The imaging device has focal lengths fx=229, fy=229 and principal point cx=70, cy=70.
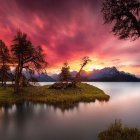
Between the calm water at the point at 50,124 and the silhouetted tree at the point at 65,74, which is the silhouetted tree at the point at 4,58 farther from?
the calm water at the point at 50,124

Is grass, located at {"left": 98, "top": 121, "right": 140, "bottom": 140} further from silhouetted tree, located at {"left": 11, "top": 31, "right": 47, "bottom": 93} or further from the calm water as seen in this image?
silhouetted tree, located at {"left": 11, "top": 31, "right": 47, "bottom": 93}

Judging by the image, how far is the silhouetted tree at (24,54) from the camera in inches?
1711

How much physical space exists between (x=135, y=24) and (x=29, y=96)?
30030 mm

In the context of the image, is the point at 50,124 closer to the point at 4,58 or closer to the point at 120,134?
the point at 120,134

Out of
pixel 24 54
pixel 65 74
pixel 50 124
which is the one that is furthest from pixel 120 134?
pixel 65 74

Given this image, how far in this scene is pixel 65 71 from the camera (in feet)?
199

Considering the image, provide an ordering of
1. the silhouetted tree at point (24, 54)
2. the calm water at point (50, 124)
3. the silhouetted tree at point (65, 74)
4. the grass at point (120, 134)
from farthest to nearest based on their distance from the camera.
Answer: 1. the silhouetted tree at point (65, 74)
2. the silhouetted tree at point (24, 54)
3. the calm water at point (50, 124)
4. the grass at point (120, 134)

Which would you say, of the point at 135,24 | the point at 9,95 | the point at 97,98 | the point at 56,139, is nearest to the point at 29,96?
the point at 9,95

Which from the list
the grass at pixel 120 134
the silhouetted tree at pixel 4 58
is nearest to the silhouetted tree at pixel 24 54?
the silhouetted tree at pixel 4 58

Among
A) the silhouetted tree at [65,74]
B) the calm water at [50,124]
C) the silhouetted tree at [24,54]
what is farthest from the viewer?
the silhouetted tree at [65,74]

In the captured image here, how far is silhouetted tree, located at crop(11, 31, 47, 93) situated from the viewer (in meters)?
43.4

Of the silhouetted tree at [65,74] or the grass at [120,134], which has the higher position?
the silhouetted tree at [65,74]

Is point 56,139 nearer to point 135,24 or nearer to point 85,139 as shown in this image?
point 85,139

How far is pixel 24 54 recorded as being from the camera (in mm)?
44094
